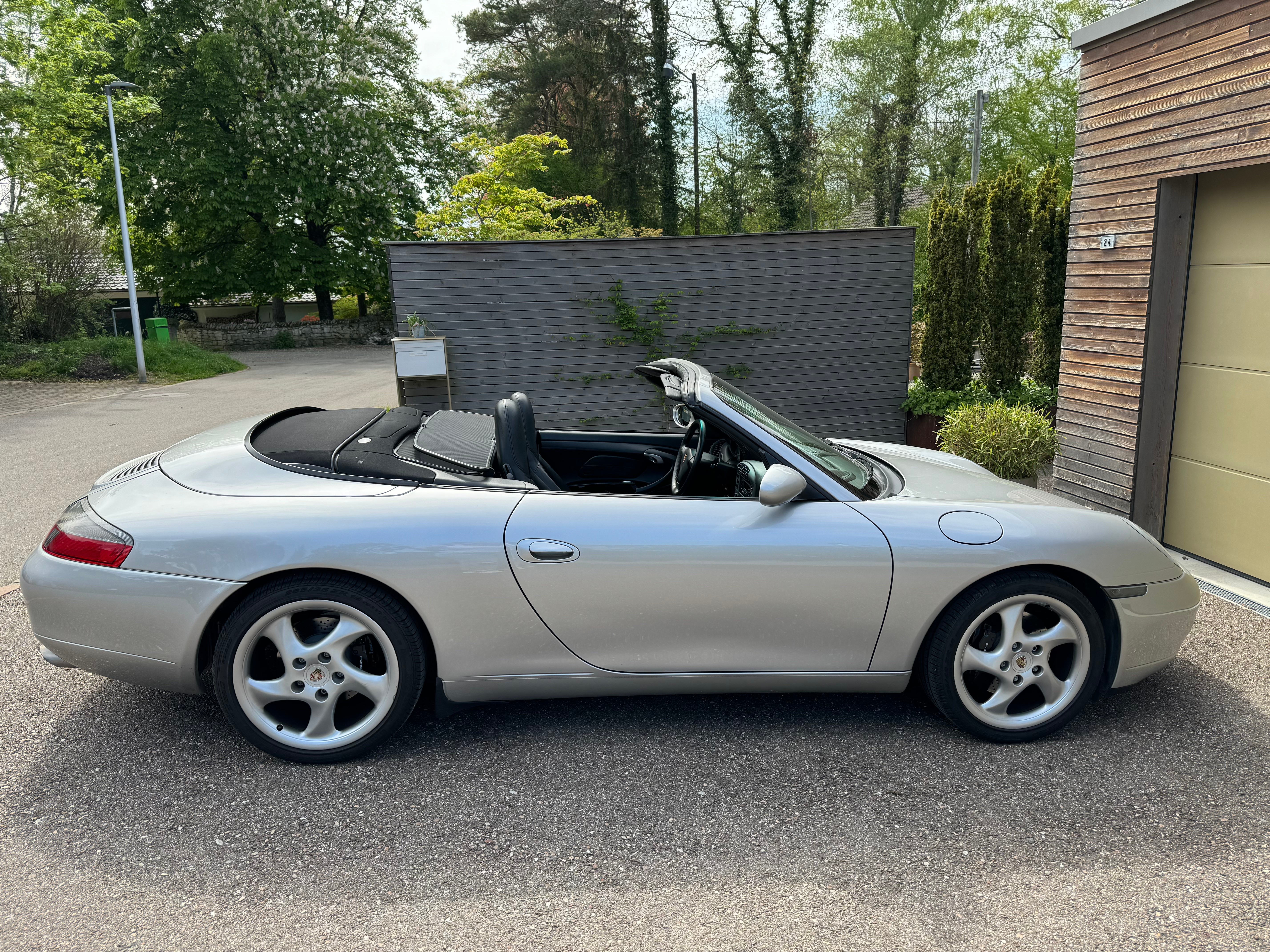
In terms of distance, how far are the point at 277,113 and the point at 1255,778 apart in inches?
1295

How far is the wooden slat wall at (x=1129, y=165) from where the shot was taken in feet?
16.0

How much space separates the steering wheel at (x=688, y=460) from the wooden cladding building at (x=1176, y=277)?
3.38 m

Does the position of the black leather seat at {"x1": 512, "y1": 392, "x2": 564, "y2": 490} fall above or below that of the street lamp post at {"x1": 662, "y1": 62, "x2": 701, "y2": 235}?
below

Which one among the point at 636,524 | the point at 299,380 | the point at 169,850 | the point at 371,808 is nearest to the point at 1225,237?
the point at 636,524

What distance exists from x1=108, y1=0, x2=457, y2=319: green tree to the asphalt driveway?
8.03 m

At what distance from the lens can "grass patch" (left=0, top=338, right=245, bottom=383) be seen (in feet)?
63.5

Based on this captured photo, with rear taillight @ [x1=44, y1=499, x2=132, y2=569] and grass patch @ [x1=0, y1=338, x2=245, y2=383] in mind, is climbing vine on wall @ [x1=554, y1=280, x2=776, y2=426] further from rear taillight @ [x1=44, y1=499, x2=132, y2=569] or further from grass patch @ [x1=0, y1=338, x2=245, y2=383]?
grass patch @ [x1=0, y1=338, x2=245, y2=383]

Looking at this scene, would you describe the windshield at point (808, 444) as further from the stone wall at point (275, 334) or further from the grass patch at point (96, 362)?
the stone wall at point (275, 334)

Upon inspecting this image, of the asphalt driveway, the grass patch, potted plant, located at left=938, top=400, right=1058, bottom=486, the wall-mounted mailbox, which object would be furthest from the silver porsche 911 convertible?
the grass patch

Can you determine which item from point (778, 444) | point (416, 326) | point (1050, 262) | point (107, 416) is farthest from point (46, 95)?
point (778, 444)

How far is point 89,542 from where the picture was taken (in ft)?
10.3

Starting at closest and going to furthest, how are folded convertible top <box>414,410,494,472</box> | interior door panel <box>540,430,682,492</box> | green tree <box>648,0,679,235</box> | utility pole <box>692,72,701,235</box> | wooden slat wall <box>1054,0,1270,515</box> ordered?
folded convertible top <box>414,410,494,472</box> < interior door panel <box>540,430,682,492</box> < wooden slat wall <box>1054,0,1270,515</box> < utility pole <box>692,72,701,235</box> < green tree <box>648,0,679,235</box>

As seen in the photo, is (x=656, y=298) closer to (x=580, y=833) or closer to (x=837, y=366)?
(x=837, y=366)

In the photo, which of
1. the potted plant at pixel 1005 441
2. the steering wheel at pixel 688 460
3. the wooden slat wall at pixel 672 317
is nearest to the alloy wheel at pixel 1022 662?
the steering wheel at pixel 688 460
